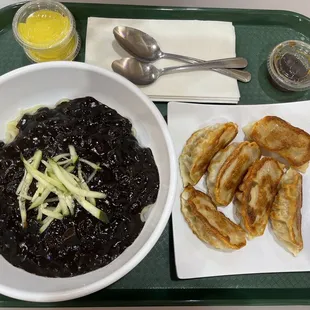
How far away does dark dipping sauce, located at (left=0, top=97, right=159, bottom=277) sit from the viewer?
3.98 feet

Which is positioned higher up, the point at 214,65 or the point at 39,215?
the point at 214,65

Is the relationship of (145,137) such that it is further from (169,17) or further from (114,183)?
(169,17)

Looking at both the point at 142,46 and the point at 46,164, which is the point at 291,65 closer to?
the point at 142,46

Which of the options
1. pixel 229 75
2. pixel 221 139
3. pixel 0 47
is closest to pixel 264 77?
pixel 229 75

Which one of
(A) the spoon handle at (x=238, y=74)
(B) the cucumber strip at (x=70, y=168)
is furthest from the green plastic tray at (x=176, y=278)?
(B) the cucumber strip at (x=70, y=168)

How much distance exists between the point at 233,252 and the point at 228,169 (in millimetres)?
342

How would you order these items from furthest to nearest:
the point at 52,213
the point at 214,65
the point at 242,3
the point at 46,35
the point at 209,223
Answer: the point at 242,3 < the point at 214,65 < the point at 46,35 < the point at 209,223 < the point at 52,213

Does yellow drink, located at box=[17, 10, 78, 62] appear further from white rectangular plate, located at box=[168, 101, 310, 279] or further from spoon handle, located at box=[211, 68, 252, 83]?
spoon handle, located at box=[211, 68, 252, 83]

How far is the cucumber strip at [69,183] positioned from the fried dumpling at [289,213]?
2.55 feet

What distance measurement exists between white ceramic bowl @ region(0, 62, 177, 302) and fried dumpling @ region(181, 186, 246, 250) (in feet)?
0.65

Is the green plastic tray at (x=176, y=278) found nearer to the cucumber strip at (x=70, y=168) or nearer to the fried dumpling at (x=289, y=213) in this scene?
the fried dumpling at (x=289, y=213)

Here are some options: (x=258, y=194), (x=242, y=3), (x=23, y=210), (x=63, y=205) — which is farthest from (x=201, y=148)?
(x=242, y=3)

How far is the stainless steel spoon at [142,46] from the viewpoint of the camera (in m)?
1.66

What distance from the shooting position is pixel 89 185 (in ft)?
4.08
